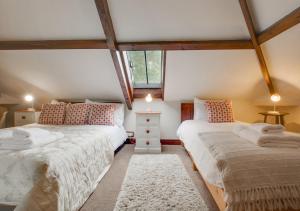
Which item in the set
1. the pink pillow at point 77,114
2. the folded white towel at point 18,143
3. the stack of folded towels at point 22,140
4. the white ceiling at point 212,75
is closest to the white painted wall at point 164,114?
the white ceiling at point 212,75

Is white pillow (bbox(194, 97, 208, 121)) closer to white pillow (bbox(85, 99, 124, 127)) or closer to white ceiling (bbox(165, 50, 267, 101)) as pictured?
white ceiling (bbox(165, 50, 267, 101))

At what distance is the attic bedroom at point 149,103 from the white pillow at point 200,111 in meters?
0.02

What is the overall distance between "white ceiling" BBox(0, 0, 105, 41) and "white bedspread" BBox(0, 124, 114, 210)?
1.54 meters

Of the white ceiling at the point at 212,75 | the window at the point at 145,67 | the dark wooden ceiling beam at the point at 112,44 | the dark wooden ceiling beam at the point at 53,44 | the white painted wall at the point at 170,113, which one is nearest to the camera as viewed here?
the dark wooden ceiling beam at the point at 112,44

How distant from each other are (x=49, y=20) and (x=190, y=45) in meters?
1.86

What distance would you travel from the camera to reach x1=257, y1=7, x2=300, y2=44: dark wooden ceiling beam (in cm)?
209

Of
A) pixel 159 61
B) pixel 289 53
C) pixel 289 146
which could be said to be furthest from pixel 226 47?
pixel 289 146

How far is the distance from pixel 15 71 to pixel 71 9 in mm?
1848

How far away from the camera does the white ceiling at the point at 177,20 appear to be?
2510 millimetres

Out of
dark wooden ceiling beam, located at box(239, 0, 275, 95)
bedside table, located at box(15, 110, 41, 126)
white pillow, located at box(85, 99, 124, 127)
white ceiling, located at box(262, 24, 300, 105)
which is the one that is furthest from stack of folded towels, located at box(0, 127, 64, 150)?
white ceiling, located at box(262, 24, 300, 105)

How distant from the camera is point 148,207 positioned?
1855mm

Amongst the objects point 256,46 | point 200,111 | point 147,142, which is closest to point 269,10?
point 256,46

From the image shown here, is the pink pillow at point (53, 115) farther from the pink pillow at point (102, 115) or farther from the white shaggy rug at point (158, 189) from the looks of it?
the white shaggy rug at point (158, 189)

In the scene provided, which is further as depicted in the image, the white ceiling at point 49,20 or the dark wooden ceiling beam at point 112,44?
the white ceiling at point 49,20
